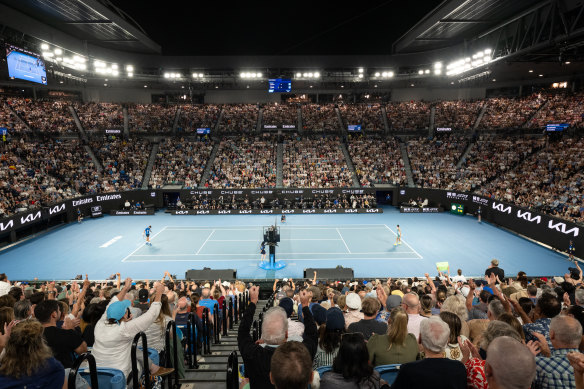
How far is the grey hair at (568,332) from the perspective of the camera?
3869mm

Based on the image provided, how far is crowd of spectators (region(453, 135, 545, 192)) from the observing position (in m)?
35.7

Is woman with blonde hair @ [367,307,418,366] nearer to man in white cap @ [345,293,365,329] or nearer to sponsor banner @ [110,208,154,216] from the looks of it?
man in white cap @ [345,293,365,329]

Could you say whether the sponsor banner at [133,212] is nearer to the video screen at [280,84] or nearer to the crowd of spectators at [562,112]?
the video screen at [280,84]

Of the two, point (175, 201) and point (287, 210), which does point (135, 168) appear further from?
point (287, 210)

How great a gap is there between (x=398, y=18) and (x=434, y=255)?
2616 centimetres

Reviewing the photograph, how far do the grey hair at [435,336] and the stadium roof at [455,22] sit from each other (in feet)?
96.4

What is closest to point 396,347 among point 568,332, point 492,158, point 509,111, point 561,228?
point 568,332

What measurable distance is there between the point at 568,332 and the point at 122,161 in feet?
150

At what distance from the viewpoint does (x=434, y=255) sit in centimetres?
2311

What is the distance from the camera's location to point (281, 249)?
2498 cm

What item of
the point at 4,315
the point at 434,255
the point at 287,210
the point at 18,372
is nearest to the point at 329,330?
the point at 18,372

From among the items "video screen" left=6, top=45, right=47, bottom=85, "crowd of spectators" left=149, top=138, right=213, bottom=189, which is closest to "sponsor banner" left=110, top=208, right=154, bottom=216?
"crowd of spectators" left=149, top=138, right=213, bottom=189

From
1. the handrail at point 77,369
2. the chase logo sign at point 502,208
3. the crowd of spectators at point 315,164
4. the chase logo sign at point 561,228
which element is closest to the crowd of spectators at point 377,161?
the crowd of spectators at point 315,164

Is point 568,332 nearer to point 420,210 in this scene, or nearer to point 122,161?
point 420,210
